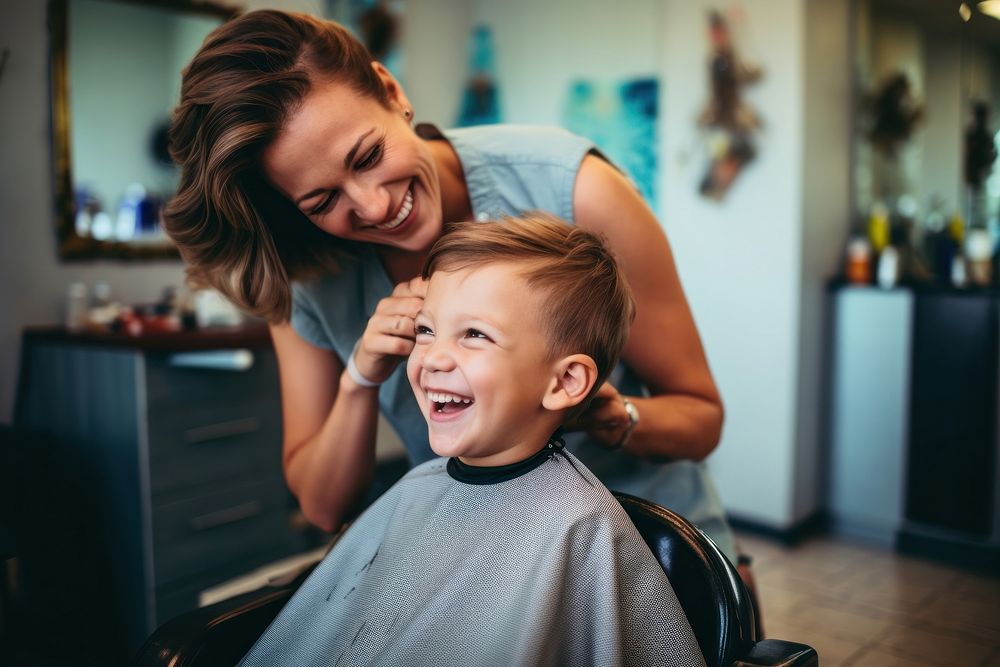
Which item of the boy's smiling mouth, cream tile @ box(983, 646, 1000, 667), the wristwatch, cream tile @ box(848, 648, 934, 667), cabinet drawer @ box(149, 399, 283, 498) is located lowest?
cream tile @ box(983, 646, 1000, 667)

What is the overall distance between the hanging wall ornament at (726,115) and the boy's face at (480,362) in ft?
9.12

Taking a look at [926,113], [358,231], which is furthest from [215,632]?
[926,113]

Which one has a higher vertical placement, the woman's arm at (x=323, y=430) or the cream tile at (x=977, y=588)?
the woman's arm at (x=323, y=430)

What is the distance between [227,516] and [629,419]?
209 centimetres

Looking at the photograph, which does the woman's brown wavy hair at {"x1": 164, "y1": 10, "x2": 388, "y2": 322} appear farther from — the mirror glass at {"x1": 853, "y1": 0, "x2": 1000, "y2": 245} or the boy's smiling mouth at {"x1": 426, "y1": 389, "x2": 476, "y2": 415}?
the mirror glass at {"x1": 853, "y1": 0, "x2": 1000, "y2": 245}

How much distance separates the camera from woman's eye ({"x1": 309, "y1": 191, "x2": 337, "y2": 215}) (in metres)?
1.13

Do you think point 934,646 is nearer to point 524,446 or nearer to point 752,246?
point 752,246

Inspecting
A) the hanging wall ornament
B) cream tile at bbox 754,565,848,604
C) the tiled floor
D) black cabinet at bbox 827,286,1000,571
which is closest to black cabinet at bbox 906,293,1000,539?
black cabinet at bbox 827,286,1000,571

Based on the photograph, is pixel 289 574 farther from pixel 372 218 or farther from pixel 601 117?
pixel 601 117

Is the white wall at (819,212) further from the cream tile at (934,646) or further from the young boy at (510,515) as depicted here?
the young boy at (510,515)

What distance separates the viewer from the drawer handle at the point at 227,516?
275 cm

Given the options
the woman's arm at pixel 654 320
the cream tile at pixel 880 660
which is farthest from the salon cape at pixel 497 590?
the cream tile at pixel 880 660

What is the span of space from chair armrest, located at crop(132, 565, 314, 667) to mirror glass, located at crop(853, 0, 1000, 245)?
343cm

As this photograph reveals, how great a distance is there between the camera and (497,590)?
101cm
